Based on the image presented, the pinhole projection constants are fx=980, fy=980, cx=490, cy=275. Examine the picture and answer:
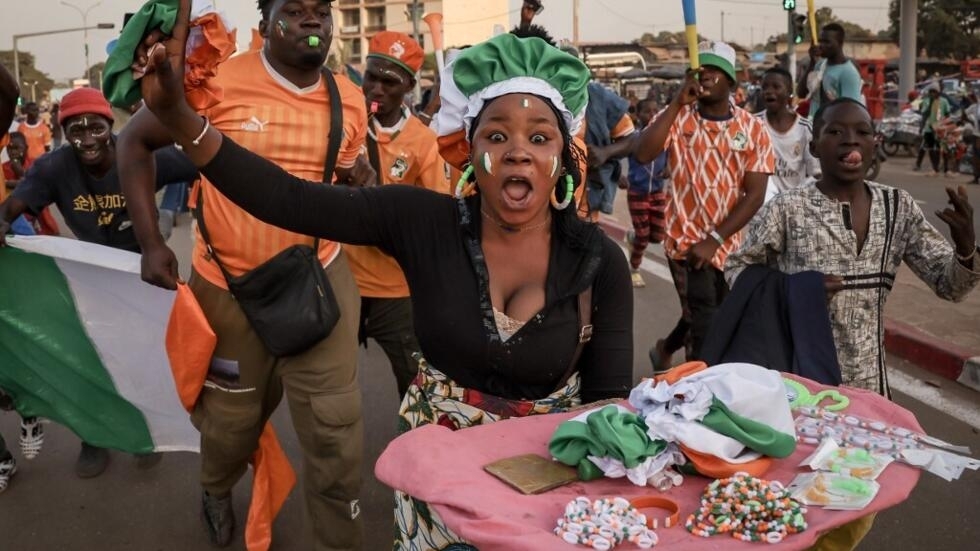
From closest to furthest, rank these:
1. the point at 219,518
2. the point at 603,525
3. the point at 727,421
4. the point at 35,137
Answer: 1. the point at 603,525
2. the point at 727,421
3. the point at 219,518
4. the point at 35,137

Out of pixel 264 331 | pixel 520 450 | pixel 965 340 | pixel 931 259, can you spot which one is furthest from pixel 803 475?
pixel 965 340

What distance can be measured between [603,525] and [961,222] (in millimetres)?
2282

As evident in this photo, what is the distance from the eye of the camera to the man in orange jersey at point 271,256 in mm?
3584

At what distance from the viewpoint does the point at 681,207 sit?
5750 mm

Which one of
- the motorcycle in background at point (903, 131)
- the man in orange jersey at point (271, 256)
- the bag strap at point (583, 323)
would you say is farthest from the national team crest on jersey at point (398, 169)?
the motorcycle in background at point (903, 131)

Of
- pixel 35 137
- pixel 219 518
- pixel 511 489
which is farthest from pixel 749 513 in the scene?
pixel 35 137

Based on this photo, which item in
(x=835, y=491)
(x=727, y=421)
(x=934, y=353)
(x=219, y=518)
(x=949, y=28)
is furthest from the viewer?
(x=949, y=28)

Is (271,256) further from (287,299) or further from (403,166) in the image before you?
(403,166)

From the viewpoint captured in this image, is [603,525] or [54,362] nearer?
[603,525]

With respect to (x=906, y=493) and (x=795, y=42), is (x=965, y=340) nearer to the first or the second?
(x=906, y=493)

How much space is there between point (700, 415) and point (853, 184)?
204 cm

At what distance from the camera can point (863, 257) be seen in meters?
3.66

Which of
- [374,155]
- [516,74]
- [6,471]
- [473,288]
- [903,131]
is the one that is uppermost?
[903,131]

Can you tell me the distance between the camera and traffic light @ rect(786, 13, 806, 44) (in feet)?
50.4
